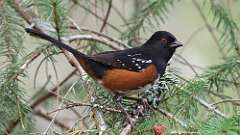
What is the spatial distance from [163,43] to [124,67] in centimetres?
23

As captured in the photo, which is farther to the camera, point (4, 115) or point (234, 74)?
point (234, 74)

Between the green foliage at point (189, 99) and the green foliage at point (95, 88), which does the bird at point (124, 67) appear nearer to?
the green foliage at point (95, 88)

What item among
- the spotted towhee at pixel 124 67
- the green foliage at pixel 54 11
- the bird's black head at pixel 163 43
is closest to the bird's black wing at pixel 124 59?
the spotted towhee at pixel 124 67

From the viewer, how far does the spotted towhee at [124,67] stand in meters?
2.08

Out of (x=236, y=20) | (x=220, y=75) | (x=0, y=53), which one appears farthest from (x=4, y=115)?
(x=236, y=20)

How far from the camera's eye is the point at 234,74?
2104 millimetres

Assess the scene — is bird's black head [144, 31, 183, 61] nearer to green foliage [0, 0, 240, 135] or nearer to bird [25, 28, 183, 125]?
bird [25, 28, 183, 125]

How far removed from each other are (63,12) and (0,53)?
25cm

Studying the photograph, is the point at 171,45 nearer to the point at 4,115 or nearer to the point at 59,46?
the point at 59,46

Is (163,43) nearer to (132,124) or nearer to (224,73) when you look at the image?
(224,73)

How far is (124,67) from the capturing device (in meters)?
2.20

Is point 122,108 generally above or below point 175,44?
below

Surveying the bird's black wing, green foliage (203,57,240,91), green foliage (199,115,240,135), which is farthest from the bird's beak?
green foliage (199,115,240,135)

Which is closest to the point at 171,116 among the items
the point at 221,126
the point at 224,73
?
the point at 221,126
